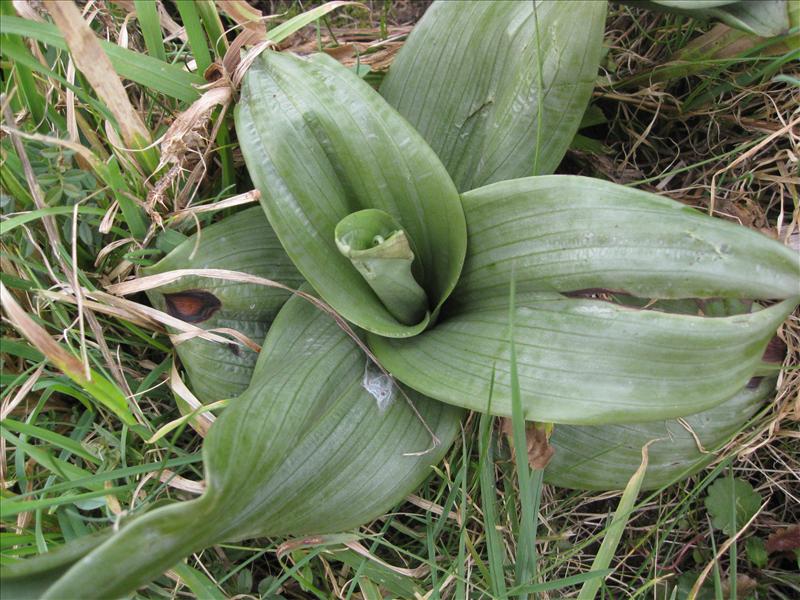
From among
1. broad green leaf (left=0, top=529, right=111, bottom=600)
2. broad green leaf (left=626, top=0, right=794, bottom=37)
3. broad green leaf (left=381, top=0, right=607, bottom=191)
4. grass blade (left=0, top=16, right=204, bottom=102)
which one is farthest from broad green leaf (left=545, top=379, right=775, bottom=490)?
grass blade (left=0, top=16, right=204, bottom=102)

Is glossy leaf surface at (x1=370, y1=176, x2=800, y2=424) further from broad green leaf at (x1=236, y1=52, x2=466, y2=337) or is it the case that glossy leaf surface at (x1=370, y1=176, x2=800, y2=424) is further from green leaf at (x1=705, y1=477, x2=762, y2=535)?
green leaf at (x1=705, y1=477, x2=762, y2=535)

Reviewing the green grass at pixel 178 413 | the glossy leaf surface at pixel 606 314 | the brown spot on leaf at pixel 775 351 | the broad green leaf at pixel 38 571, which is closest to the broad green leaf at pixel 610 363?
the glossy leaf surface at pixel 606 314

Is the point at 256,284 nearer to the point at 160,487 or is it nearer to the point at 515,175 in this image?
the point at 160,487

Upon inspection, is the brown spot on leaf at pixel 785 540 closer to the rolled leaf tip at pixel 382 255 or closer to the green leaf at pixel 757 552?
the green leaf at pixel 757 552

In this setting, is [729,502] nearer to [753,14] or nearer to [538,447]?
[538,447]

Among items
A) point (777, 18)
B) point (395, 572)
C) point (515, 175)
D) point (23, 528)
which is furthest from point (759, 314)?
point (23, 528)
